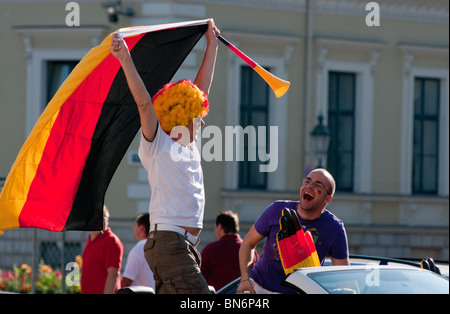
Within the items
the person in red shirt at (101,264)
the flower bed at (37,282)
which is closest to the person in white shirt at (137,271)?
the person in red shirt at (101,264)

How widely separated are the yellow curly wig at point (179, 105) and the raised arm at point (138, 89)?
0.44 ft

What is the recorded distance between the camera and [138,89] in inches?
193

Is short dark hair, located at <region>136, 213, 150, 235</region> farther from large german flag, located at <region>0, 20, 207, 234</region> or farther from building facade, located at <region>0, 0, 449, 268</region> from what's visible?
building facade, located at <region>0, 0, 449, 268</region>

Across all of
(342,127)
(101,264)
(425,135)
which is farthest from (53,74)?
(101,264)

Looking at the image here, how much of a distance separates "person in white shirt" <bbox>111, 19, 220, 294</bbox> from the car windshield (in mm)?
771

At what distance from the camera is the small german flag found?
19.0 feet

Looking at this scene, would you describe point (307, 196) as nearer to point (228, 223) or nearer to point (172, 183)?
point (172, 183)

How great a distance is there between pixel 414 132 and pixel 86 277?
11.8m

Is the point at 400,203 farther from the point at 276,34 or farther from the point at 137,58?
the point at 137,58

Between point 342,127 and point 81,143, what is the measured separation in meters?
13.3

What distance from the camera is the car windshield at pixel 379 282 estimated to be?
209 inches

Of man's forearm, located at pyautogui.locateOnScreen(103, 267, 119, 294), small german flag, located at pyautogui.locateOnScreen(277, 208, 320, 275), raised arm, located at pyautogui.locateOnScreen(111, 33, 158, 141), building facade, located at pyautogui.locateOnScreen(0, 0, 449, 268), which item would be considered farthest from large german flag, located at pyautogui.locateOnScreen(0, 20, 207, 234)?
building facade, located at pyautogui.locateOnScreen(0, 0, 449, 268)

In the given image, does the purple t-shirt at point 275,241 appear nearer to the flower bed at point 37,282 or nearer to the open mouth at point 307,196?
the open mouth at point 307,196

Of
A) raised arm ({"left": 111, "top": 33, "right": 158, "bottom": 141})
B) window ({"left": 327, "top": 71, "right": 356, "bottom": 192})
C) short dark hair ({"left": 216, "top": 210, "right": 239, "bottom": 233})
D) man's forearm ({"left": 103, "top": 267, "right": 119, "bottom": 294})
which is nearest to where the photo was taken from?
raised arm ({"left": 111, "top": 33, "right": 158, "bottom": 141})
